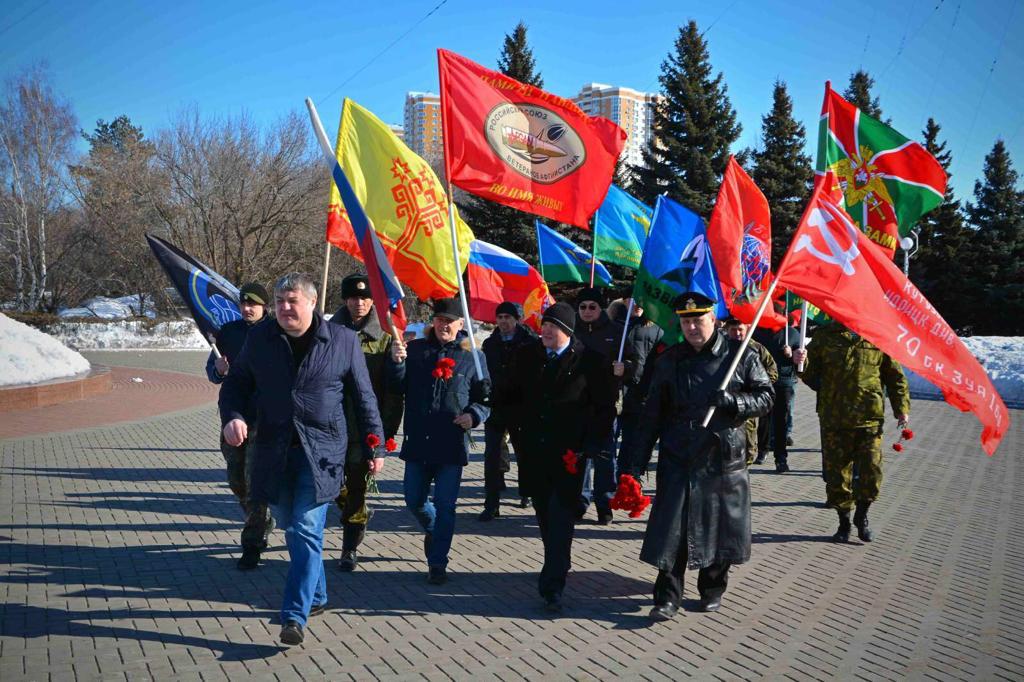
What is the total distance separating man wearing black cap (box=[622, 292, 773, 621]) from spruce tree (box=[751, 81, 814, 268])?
99.7 ft

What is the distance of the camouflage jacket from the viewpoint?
21.7 ft

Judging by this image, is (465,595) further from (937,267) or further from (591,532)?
(937,267)

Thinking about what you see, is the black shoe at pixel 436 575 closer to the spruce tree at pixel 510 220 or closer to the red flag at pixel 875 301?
the red flag at pixel 875 301

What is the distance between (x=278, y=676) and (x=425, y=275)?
328cm

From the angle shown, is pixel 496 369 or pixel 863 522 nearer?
pixel 863 522

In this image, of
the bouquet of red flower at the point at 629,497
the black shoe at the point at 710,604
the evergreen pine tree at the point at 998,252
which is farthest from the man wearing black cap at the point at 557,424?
the evergreen pine tree at the point at 998,252

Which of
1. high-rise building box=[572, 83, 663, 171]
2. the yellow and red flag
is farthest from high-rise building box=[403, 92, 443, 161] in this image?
the yellow and red flag

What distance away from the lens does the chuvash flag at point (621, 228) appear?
9445 millimetres

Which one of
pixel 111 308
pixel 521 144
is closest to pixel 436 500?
pixel 521 144

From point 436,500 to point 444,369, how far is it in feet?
2.98

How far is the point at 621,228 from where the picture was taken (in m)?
9.79

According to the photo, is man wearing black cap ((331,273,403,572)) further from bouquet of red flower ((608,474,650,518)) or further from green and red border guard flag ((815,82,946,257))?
green and red border guard flag ((815,82,946,257))

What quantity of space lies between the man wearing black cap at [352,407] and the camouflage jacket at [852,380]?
144 inches

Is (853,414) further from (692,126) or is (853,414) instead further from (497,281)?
(692,126)
